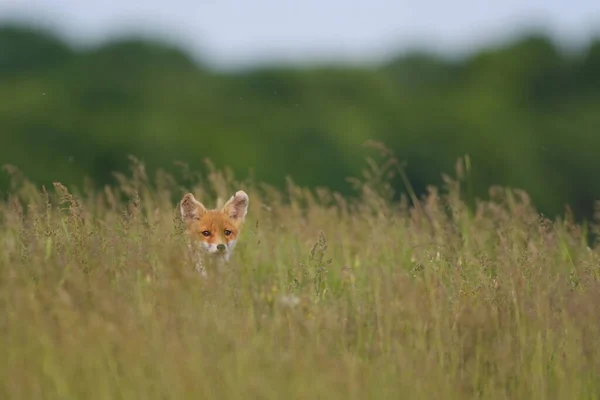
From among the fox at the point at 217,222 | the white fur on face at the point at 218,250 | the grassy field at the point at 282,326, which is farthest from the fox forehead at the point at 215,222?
the grassy field at the point at 282,326

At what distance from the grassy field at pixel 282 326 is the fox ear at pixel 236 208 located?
2.59 ft

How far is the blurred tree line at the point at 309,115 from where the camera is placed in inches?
1329

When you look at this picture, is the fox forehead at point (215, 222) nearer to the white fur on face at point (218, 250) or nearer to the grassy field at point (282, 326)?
the white fur on face at point (218, 250)

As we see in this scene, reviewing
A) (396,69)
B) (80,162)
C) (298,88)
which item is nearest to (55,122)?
(80,162)

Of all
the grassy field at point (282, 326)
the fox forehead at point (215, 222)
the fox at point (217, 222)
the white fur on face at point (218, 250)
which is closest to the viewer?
the grassy field at point (282, 326)

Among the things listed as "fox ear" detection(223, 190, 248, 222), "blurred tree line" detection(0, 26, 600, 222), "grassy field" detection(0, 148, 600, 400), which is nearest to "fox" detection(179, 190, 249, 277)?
"fox ear" detection(223, 190, 248, 222)

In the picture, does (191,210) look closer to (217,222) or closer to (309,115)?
(217,222)

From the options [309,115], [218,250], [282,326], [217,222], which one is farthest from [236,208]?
[309,115]

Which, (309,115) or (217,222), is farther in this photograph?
A: (309,115)

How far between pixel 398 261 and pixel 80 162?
87.1 ft

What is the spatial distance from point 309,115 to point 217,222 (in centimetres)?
3390

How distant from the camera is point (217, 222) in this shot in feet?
22.7

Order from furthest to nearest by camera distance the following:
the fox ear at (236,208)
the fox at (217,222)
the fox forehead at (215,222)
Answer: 1. the fox ear at (236,208)
2. the fox forehead at (215,222)
3. the fox at (217,222)

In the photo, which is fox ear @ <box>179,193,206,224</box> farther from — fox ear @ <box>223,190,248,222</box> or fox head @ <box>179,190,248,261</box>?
fox ear @ <box>223,190,248,222</box>
